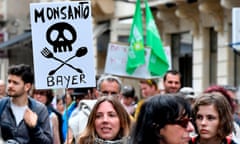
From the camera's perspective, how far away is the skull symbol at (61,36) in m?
7.64

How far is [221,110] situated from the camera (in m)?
6.46

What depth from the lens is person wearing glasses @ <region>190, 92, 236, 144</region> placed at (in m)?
6.39

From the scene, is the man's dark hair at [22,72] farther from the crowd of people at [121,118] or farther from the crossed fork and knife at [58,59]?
the crossed fork and knife at [58,59]

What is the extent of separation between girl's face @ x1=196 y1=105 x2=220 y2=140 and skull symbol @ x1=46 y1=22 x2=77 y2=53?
163 centimetres

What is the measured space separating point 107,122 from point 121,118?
7.3 inches

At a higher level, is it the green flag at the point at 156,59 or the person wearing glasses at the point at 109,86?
the green flag at the point at 156,59

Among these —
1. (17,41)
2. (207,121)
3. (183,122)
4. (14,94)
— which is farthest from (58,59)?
(17,41)

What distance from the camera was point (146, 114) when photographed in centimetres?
499

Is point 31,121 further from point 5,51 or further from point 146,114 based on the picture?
point 5,51

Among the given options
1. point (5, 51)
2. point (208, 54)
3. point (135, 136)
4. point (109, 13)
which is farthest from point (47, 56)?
point (5, 51)

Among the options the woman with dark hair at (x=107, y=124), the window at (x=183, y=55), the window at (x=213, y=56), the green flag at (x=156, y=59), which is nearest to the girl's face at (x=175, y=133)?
the woman with dark hair at (x=107, y=124)

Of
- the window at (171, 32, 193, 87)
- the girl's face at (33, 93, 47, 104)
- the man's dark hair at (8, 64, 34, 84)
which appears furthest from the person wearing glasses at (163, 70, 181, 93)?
the window at (171, 32, 193, 87)

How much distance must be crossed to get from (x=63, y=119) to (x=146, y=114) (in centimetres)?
536

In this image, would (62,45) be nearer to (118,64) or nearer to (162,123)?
(162,123)
